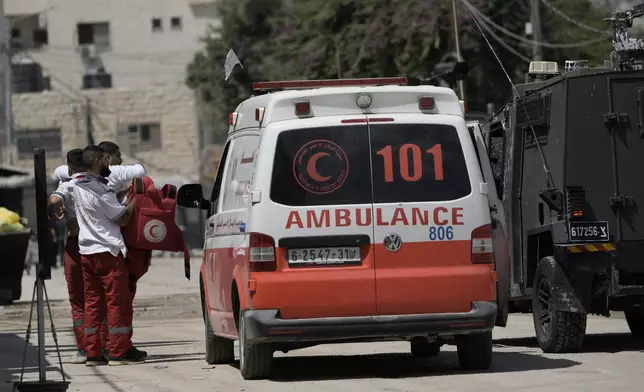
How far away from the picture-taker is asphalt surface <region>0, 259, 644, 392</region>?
38.0 ft

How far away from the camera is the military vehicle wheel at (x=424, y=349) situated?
14.0 metres

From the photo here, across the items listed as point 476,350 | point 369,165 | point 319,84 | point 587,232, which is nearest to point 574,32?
point 587,232

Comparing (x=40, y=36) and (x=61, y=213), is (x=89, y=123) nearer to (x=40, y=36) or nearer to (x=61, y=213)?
(x=40, y=36)

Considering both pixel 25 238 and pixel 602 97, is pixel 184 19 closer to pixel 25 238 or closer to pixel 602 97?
pixel 25 238

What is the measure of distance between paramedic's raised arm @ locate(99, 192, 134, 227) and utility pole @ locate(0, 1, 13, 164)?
44.8 m

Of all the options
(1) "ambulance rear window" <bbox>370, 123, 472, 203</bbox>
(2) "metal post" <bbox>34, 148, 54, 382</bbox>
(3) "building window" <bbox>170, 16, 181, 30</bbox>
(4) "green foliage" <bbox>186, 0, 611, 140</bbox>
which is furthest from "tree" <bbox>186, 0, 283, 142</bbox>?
(2) "metal post" <bbox>34, 148, 54, 382</bbox>

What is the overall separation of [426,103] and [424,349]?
8.96 ft

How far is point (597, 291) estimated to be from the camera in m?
13.9

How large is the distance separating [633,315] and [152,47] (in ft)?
227

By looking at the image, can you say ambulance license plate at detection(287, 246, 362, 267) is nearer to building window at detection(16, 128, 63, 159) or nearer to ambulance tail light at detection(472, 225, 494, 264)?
ambulance tail light at detection(472, 225, 494, 264)

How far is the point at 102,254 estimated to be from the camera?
13867mm

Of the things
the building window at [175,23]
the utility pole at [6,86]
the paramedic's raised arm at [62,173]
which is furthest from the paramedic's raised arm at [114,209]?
the building window at [175,23]

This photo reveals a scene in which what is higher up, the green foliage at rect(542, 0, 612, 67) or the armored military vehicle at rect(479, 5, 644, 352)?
the green foliage at rect(542, 0, 612, 67)

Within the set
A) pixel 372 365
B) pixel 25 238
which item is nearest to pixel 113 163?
pixel 372 365
